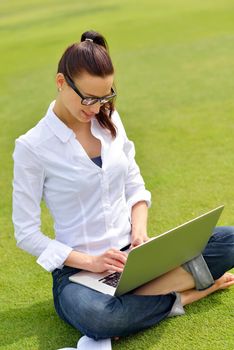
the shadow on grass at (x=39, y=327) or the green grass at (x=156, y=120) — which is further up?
the shadow on grass at (x=39, y=327)

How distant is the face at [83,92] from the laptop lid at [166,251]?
23.0 inches

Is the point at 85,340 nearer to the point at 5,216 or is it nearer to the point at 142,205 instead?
the point at 142,205

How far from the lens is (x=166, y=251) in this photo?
8.73ft

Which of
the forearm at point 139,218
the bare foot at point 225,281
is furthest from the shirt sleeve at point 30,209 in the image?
the bare foot at point 225,281

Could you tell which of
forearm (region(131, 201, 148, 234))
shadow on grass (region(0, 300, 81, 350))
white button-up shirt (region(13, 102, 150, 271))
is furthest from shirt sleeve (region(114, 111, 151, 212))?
shadow on grass (region(0, 300, 81, 350))

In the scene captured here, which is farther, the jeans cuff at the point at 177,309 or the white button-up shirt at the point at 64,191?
the jeans cuff at the point at 177,309

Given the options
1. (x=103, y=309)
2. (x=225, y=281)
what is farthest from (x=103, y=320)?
(x=225, y=281)

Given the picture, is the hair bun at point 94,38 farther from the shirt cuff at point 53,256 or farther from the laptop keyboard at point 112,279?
the laptop keyboard at point 112,279

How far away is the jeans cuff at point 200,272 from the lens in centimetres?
293

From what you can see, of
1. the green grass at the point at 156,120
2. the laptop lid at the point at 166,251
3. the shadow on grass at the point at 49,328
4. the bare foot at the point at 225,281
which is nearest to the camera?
the laptop lid at the point at 166,251

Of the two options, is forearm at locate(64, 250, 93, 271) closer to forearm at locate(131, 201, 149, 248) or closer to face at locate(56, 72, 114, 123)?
forearm at locate(131, 201, 149, 248)

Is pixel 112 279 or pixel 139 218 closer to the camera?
pixel 112 279

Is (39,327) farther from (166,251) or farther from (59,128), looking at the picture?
(59,128)

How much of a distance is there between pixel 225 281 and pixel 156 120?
307 centimetres
